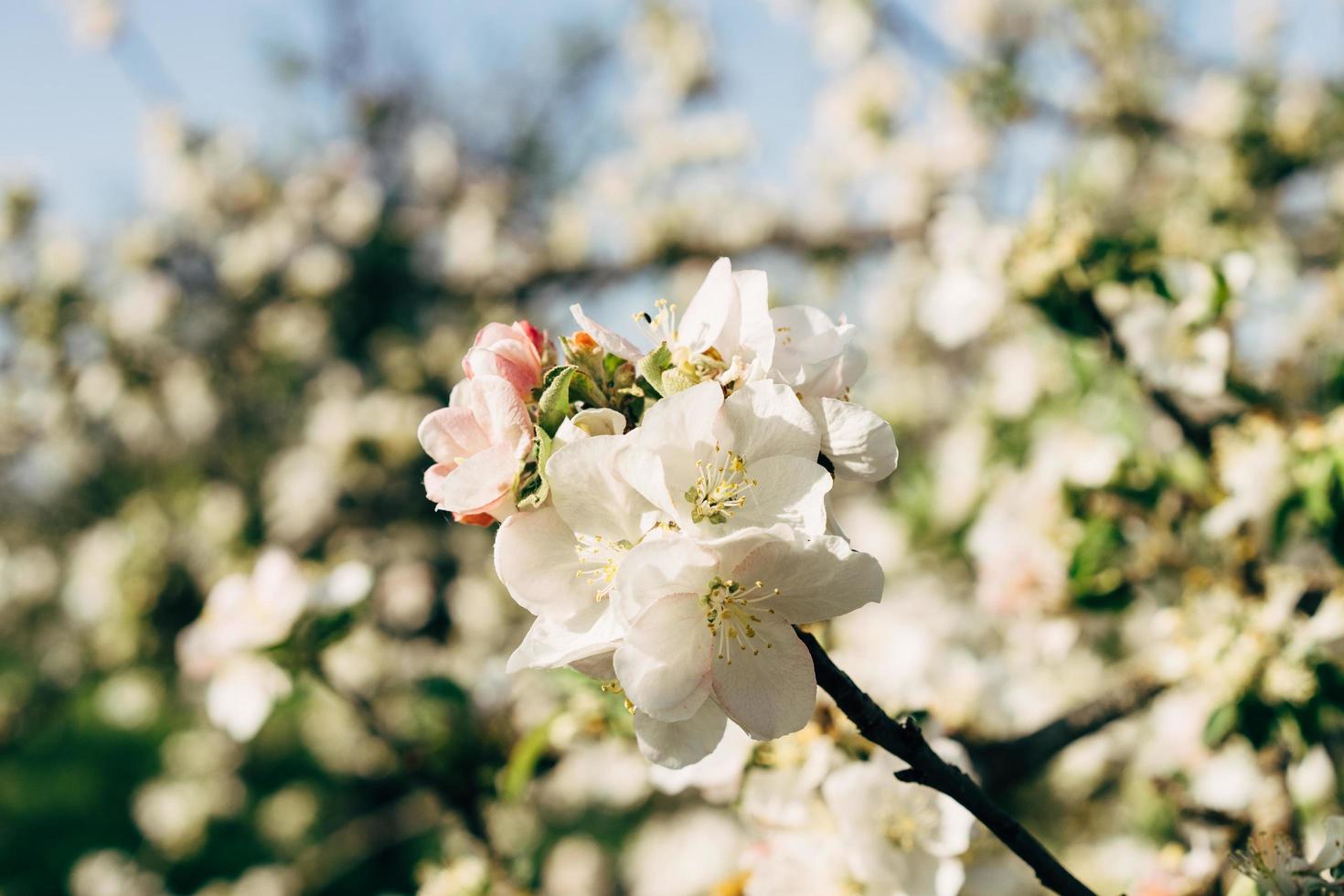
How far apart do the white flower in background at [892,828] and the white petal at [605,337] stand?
0.56m

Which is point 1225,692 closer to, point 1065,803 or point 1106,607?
point 1106,607

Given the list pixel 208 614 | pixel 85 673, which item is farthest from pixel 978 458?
pixel 85 673

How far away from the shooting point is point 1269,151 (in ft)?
9.12

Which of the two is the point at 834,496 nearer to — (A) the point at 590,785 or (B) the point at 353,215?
(A) the point at 590,785

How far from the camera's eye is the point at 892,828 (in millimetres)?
1040

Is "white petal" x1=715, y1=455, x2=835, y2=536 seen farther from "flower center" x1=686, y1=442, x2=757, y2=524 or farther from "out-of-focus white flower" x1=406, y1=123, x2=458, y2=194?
"out-of-focus white flower" x1=406, y1=123, x2=458, y2=194

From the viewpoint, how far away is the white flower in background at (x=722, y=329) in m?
0.77

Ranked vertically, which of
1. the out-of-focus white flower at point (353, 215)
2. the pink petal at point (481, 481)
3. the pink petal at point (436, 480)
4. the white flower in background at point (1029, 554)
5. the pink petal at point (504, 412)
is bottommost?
the out-of-focus white flower at point (353, 215)

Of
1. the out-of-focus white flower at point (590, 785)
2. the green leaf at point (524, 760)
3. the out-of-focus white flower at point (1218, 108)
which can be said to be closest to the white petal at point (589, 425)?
the green leaf at point (524, 760)

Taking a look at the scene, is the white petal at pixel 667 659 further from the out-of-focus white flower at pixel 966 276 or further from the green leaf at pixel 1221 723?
the out-of-focus white flower at pixel 966 276

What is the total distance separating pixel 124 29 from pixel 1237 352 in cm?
653

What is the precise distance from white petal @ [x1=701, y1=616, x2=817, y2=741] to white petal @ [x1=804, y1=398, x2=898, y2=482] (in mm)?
134

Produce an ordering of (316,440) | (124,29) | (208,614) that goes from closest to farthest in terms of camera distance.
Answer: (208,614), (316,440), (124,29)

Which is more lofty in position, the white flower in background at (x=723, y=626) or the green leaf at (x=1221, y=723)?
the white flower in background at (x=723, y=626)
